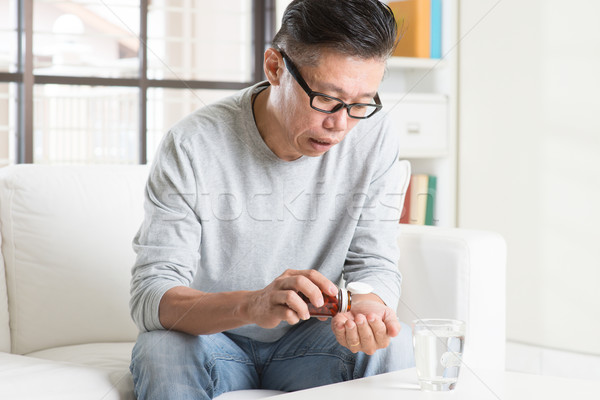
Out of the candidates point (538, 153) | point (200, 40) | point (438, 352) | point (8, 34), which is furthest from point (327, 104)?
point (8, 34)

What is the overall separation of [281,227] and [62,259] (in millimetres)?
479

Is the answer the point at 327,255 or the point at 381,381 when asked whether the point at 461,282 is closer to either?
the point at 327,255

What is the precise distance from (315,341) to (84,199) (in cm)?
60

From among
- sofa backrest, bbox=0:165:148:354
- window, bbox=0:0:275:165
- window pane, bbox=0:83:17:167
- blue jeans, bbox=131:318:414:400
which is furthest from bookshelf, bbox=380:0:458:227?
window pane, bbox=0:83:17:167

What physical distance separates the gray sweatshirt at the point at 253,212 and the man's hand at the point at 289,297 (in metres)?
0.18

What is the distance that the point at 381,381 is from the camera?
38.0 inches

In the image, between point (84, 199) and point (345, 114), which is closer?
point (345, 114)

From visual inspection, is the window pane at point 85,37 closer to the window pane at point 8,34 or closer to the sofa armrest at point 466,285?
the window pane at point 8,34

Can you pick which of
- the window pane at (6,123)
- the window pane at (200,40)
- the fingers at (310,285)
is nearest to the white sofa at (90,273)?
the fingers at (310,285)

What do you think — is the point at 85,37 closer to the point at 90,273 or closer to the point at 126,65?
the point at 126,65

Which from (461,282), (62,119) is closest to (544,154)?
(461,282)

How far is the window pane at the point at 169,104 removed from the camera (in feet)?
10.0

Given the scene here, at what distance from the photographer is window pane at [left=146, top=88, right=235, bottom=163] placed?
3055 millimetres

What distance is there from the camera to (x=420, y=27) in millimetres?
2426
